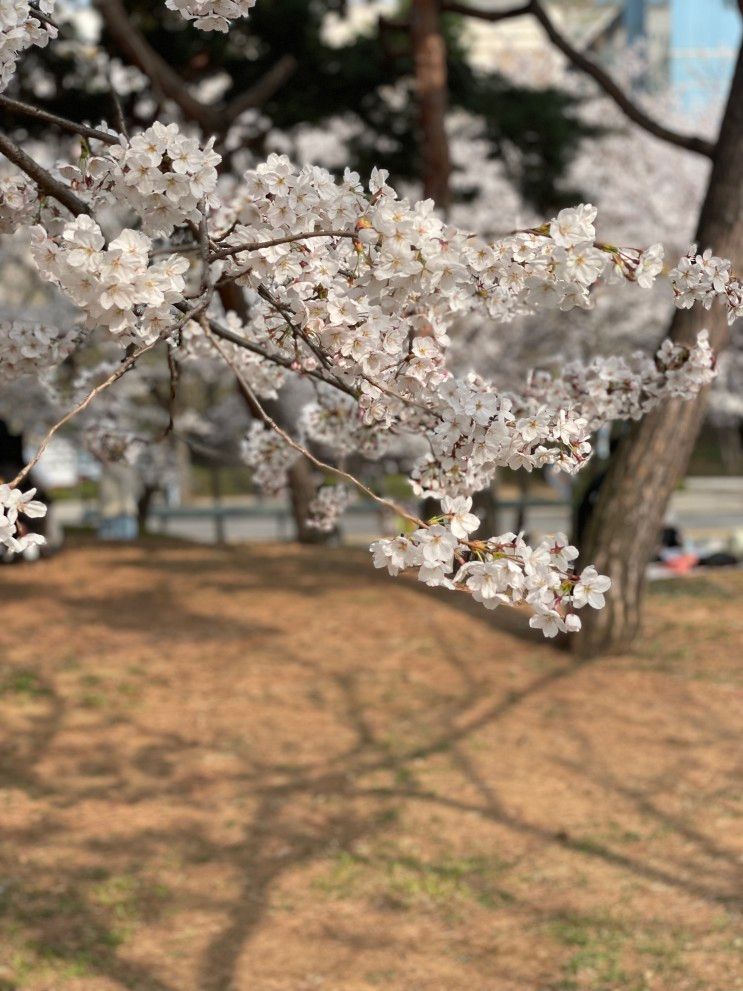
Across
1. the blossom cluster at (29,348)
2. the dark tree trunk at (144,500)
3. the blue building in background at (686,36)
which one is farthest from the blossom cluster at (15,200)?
the blue building in background at (686,36)

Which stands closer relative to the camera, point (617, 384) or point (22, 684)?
point (617, 384)

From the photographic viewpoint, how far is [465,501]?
2.72 m

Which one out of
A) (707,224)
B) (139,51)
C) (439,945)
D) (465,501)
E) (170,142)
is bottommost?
(439,945)

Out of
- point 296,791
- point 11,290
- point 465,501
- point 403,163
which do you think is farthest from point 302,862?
point 11,290

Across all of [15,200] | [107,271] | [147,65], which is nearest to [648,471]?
[147,65]

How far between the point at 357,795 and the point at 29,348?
2.93 m

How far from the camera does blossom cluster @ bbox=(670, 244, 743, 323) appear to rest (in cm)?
307

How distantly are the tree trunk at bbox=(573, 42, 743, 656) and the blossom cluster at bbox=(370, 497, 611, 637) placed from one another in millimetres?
4758

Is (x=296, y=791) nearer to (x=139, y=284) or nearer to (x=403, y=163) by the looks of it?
(x=139, y=284)

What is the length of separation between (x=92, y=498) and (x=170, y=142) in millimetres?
26529

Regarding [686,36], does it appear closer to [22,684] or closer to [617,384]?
[22,684]

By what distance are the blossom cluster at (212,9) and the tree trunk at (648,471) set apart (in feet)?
15.9

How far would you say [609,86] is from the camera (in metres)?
8.18

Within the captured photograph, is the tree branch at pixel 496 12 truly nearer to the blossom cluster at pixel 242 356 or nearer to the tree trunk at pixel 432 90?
the tree trunk at pixel 432 90
